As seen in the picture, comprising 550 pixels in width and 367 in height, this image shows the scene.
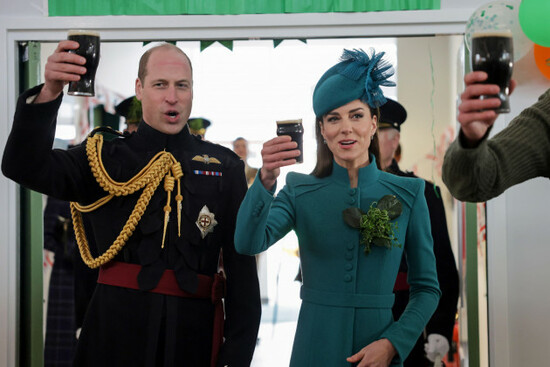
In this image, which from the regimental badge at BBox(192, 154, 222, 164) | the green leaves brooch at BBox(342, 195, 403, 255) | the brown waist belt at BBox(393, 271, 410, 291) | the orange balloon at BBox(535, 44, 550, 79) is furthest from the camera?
the orange balloon at BBox(535, 44, 550, 79)

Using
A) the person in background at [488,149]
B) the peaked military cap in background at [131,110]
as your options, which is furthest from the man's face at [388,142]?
the person in background at [488,149]

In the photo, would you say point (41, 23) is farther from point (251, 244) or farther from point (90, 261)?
point (251, 244)

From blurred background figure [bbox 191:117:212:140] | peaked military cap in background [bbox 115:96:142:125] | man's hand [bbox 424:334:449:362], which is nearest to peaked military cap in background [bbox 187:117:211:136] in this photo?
blurred background figure [bbox 191:117:212:140]

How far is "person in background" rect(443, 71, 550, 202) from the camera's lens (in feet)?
5.22

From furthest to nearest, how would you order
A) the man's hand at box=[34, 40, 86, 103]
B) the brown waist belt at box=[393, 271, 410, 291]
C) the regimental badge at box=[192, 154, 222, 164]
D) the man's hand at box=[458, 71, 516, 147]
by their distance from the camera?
the brown waist belt at box=[393, 271, 410, 291]
the regimental badge at box=[192, 154, 222, 164]
the man's hand at box=[34, 40, 86, 103]
the man's hand at box=[458, 71, 516, 147]

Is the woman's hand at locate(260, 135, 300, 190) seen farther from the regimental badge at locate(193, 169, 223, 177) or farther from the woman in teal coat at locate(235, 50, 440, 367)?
the regimental badge at locate(193, 169, 223, 177)

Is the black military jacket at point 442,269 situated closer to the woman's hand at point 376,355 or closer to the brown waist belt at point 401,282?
the brown waist belt at point 401,282

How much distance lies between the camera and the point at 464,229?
2990 millimetres

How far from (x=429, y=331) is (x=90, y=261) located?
1.44m

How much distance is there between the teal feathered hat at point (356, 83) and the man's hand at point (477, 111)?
0.81 m

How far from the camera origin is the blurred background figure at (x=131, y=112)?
291cm

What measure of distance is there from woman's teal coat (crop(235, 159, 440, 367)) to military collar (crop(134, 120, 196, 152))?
0.42 metres

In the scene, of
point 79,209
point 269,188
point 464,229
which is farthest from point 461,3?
point 79,209

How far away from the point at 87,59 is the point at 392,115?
1.36 meters
